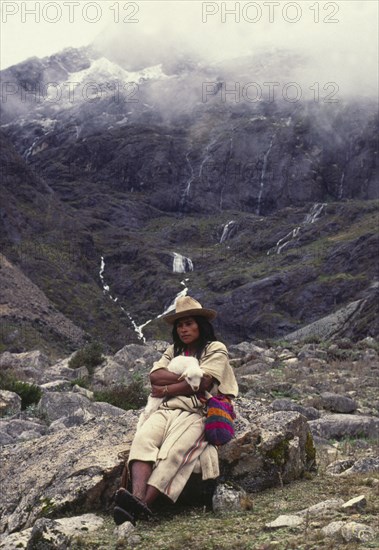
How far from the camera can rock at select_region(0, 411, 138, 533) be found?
5.64 m

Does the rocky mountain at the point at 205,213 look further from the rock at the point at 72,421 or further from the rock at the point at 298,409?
the rock at the point at 72,421

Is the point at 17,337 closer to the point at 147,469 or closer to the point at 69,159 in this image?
the point at 147,469

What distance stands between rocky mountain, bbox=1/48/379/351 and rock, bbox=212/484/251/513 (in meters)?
Result: 38.8

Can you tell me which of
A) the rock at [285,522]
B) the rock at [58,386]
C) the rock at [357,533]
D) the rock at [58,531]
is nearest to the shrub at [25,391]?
the rock at [58,386]

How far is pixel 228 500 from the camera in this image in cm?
522

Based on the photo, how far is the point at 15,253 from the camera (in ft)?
236

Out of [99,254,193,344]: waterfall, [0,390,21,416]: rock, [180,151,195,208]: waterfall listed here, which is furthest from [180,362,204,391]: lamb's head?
[180,151,195,208]: waterfall

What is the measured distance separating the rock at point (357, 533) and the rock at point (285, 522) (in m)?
0.51

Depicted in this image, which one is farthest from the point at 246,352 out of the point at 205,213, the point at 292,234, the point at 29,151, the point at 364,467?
the point at 29,151

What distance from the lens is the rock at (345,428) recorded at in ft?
34.3

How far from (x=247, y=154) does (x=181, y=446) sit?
6204 inches

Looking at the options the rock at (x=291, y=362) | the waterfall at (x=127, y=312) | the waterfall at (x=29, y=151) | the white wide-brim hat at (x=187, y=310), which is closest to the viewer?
the white wide-brim hat at (x=187, y=310)

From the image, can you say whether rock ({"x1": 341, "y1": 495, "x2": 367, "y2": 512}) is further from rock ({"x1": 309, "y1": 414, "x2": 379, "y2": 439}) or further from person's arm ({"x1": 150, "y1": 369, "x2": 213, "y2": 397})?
rock ({"x1": 309, "y1": 414, "x2": 379, "y2": 439})

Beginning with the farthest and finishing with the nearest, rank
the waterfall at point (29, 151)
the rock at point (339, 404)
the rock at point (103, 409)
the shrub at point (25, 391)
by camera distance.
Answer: the waterfall at point (29, 151), the shrub at point (25, 391), the rock at point (339, 404), the rock at point (103, 409)
